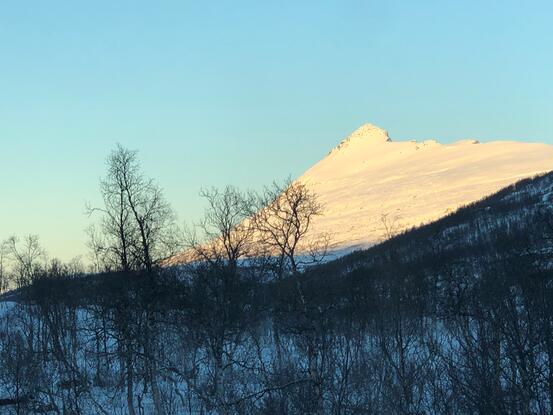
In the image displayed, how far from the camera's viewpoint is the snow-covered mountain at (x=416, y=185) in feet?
343

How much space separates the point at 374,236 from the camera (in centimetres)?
10106

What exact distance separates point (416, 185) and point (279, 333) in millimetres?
106972

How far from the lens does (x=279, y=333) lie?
3041 cm

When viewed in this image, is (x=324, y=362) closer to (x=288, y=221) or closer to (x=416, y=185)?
(x=288, y=221)

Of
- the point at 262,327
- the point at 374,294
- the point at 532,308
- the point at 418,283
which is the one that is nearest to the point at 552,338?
the point at 532,308

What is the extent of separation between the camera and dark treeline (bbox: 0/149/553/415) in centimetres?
898

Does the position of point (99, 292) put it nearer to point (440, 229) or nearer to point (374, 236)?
point (440, 229)

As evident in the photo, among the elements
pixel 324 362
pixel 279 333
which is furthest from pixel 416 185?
pixel 324 362

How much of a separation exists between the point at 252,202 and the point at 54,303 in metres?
12.8

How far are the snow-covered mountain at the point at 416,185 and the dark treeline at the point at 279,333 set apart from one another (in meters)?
48.4

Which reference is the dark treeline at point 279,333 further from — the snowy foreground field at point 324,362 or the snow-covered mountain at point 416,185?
the snow-covered mountain at point 416,185

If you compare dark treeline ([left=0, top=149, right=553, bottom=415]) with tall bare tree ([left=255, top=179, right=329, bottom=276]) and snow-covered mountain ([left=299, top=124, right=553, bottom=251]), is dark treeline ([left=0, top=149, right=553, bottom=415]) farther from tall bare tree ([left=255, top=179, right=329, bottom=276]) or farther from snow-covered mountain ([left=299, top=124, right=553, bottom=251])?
snow-covered mountain ([left=299, top=124, right=553, bottom=251])

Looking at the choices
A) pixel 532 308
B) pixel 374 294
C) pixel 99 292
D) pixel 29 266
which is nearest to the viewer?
pixel 532 308

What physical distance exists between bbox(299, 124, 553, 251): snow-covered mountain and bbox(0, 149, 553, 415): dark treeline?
48381 mm
